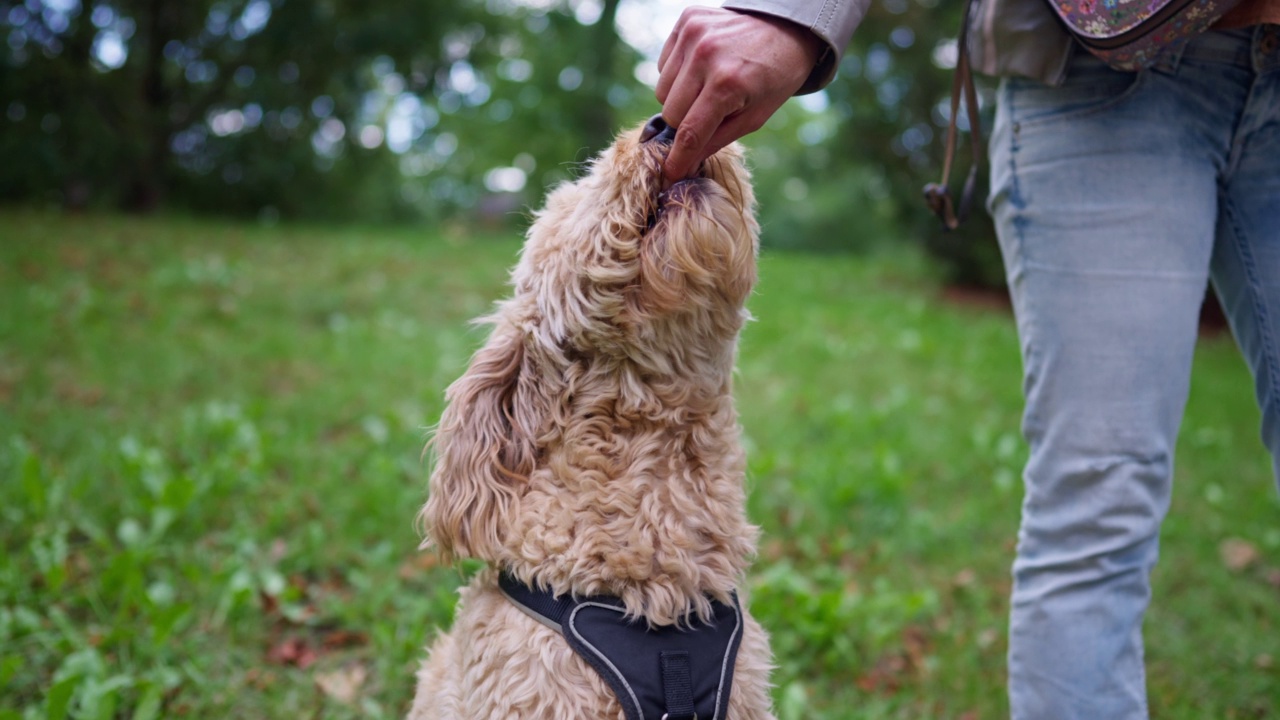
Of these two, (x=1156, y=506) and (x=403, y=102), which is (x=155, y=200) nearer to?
(x=403, y=102)

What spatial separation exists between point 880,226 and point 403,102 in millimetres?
13739

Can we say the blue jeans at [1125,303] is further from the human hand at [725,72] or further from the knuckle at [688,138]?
the knuckle at [688,138]

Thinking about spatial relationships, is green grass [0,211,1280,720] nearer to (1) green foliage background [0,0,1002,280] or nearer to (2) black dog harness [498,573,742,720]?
(2) black dog harness [498,573,742,720]

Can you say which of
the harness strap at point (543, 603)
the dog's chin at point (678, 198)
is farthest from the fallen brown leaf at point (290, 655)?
the dog's chin at point (678, 198)

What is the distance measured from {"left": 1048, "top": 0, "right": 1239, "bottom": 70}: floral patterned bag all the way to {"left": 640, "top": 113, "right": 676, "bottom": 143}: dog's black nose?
0.84 meters

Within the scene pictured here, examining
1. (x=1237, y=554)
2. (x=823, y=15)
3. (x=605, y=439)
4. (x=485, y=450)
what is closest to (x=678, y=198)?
(x=823, y=15)

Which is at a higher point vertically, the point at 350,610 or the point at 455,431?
the point at 455,431

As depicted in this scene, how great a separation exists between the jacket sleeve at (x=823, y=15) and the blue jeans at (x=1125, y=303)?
613mm

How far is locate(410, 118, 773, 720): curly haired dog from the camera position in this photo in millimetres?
1762

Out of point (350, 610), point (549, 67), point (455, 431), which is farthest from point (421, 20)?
point (455, 431)

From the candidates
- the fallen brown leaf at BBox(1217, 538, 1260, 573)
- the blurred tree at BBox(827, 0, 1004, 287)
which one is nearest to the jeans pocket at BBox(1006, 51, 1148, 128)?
the fallen brown leaf at BBox(1217, 538, 1260, 573)

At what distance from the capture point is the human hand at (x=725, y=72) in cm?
153

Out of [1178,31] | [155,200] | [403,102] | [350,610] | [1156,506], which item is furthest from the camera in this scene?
[403,102]

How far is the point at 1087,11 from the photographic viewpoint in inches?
68.5
